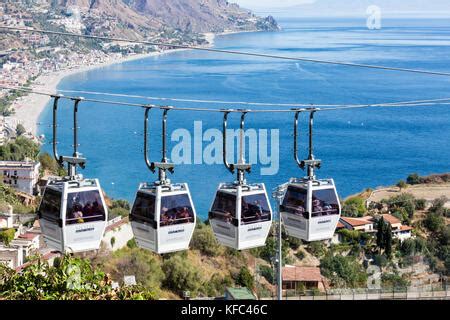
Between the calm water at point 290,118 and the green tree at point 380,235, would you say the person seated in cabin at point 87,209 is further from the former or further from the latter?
the calm water at point 290,118

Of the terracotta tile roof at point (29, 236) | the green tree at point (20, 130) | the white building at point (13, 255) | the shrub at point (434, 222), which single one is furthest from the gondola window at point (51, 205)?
the green tree at point (20, 130)

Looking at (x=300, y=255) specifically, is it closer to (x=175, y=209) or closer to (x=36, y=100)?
(x=175, y=209)

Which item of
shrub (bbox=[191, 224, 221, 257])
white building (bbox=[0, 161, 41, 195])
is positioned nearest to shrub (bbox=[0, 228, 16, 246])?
shrub (bbox=[191, 224, 221, 257])

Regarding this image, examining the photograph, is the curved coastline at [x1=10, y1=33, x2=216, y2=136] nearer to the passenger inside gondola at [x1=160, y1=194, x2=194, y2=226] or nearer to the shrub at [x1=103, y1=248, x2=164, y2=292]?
the shrub at [x1=103, y1=248, x2=164, y2=292]

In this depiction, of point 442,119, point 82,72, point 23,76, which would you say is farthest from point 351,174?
point 82,72

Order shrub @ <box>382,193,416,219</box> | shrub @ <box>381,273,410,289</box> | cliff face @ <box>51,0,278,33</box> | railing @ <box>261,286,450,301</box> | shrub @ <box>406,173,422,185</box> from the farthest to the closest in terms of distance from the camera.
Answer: cliff face @ <box>51,0,278,33</box> → shrub @ <box>406,173,422,185</box> → shrub @ <box>382,193,416,219</box> → shrub @ <box>381,273,410,289</box> → railing @ <box>261,286,450,301</box>
